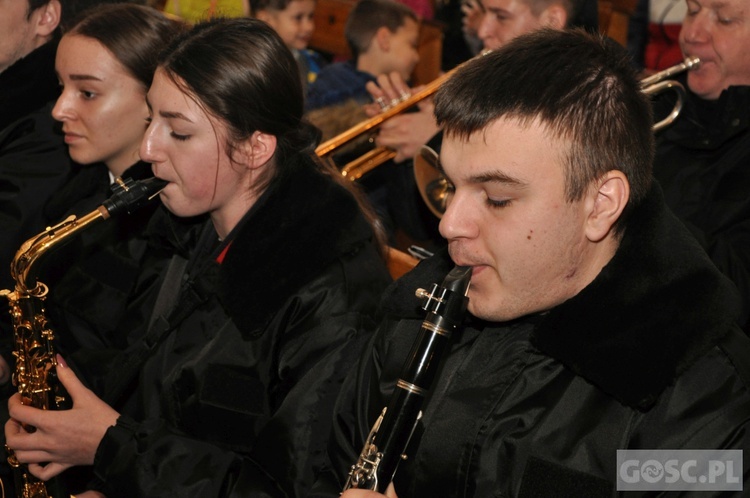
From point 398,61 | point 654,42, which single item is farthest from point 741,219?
point 398,61

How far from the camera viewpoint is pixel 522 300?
1777 millimetres

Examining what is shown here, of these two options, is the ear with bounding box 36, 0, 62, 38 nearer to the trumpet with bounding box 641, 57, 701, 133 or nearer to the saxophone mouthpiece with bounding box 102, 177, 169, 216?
the saxophone mouthpiece with bounding box 102, 177, 169, 216

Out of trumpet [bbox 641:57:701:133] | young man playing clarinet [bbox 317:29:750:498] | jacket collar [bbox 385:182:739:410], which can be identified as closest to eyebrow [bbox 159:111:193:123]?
young man playing clarinet [bbox 317:29:750:498]

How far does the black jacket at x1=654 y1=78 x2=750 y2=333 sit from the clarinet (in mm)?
1331

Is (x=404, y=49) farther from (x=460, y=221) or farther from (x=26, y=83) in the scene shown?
(x=460, y=221)

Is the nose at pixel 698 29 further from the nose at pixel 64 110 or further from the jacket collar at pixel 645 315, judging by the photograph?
the nose at pixel 64 110

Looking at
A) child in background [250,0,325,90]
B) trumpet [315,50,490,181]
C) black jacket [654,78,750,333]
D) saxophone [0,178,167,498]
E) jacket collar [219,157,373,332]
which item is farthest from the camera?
child in background [250,0,325,90]

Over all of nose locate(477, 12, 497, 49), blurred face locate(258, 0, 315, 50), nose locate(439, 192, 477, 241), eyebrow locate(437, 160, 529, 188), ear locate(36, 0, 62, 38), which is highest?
A: blurred face locate(258, 0, 315, 50)

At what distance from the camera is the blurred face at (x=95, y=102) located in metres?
2.99

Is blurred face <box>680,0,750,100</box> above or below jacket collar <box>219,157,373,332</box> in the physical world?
above

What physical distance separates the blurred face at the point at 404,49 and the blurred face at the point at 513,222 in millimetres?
3505

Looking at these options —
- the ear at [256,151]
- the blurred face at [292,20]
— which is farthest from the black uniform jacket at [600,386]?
the blurred face at [292,20]

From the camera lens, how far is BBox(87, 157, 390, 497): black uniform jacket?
86.7 inches

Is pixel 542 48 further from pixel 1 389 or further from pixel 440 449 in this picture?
pixel 1 389
